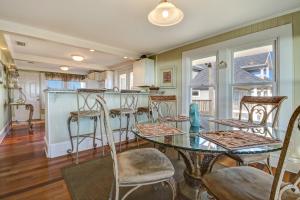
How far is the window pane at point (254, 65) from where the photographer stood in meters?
2.59

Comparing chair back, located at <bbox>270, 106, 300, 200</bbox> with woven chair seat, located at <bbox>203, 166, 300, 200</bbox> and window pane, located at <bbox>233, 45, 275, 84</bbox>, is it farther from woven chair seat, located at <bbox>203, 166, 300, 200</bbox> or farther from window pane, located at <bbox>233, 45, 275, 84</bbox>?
window pane, located at <bbox>233, 45, 275, 84</bbox>

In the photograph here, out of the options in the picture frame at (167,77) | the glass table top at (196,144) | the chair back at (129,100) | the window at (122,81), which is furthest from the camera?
the window at (122,81)

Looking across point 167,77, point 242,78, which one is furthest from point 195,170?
point 167,77

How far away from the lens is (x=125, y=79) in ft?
20.0

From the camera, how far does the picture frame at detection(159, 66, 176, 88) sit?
4.10m

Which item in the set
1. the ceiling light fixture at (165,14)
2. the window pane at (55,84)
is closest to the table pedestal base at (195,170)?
the ceiling light fixture at (165,14)

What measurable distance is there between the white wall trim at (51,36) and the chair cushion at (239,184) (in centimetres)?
339

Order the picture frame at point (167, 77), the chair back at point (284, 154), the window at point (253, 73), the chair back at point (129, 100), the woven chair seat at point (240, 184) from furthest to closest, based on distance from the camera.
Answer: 1. the picture frame at point (167, 77)
2. the chair back at point (129, 100)
3. the window at point (253, 73)
4. the woven chair seat at point (240, 184)
5. the chair back at point (284, 154)

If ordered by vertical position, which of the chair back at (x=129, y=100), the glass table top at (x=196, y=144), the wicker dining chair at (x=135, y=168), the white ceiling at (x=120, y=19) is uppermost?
the white ceiling at (x=120, y=19)

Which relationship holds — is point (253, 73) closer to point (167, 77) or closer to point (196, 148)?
point (167, 77)

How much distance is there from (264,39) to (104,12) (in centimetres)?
247

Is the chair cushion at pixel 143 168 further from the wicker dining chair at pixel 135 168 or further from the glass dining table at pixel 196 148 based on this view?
the glass dining table at pixel 196 148

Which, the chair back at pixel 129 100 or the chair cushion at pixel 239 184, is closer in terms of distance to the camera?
the chair cushion at pixel 239 184

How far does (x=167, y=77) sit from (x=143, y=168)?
3.27 meters
